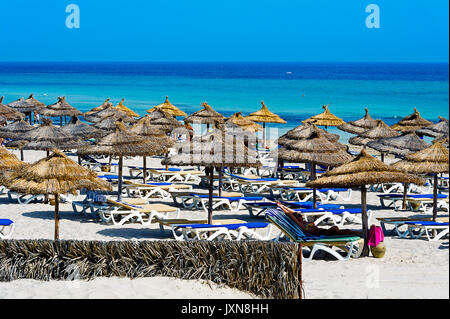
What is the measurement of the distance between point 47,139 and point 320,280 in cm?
810

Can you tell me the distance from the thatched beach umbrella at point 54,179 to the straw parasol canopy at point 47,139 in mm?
4497

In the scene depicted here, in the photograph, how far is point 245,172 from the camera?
1752 centimetres

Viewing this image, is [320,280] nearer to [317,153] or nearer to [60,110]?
[317,153]

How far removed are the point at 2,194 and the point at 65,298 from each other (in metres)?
7.91

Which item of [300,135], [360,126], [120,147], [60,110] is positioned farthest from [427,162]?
[60,110]

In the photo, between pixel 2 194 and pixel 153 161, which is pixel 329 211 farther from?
pixel 153 161

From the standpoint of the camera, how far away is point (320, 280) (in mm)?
7516

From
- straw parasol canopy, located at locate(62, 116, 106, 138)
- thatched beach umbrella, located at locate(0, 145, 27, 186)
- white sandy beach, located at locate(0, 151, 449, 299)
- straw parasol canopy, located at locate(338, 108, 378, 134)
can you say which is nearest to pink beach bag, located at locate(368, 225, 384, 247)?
white sandy beach, located at locate(0, 151, 449, 299)

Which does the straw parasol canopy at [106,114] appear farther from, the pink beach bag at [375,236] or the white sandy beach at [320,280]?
the pink beach bag at [375,236]

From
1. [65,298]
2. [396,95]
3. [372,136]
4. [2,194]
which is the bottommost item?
[65,298]

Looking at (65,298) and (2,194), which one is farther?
(2,194)

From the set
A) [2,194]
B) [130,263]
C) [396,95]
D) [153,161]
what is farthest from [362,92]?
[130,263]

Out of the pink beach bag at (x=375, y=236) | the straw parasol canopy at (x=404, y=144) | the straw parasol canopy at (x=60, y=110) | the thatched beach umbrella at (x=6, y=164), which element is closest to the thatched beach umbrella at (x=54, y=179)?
the thatched beach umbrella at (x=6, y=164)
